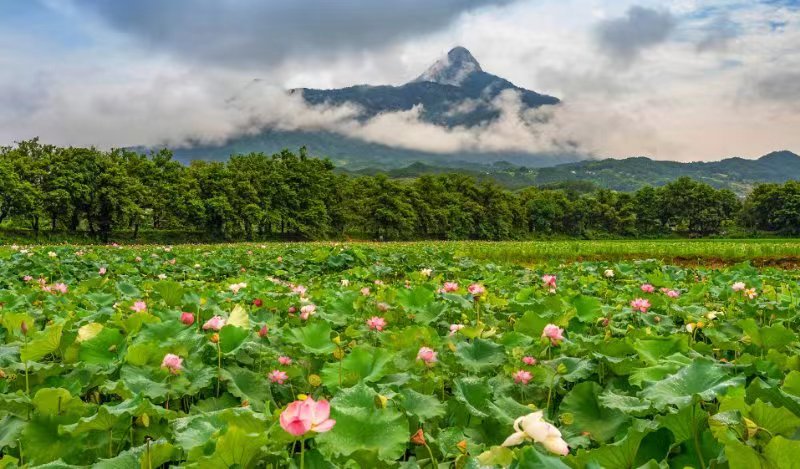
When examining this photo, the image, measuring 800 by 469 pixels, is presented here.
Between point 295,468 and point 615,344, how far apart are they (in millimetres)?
2122

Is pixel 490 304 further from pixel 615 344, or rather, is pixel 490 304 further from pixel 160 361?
pixel 160 361

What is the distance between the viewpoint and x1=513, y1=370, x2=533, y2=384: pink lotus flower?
257 centimetres

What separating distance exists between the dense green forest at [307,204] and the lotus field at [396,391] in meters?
52.0

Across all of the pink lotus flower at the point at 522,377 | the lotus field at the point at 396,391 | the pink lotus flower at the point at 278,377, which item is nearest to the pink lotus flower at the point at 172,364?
the lotus field at the point at 396,391

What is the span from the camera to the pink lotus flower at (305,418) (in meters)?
1.31

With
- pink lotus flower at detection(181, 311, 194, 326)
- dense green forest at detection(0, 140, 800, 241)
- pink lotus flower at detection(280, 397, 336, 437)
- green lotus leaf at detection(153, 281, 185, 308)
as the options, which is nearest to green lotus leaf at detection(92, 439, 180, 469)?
pink lotus flower at detection(280, 397, 336, 437)

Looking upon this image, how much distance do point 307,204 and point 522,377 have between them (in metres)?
62.9

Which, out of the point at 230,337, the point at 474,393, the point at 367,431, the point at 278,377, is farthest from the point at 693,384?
the point at 230,337

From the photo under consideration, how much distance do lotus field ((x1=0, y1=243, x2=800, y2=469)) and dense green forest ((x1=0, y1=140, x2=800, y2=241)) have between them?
171 feet

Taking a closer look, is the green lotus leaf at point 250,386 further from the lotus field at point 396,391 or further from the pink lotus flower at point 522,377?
the pink lotus flower at point 522,377

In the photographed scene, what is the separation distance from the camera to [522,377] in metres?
2.58

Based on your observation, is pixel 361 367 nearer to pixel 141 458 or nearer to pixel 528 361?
pixel 528 361

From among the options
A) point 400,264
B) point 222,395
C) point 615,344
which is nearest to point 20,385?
point 222,395

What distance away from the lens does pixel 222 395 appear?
267 cm
